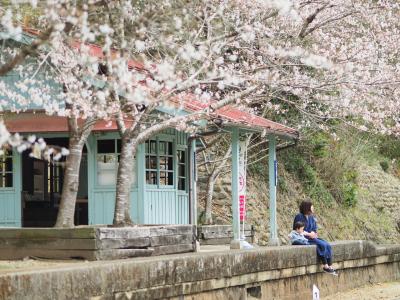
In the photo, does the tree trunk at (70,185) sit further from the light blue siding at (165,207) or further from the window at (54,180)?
the window at (54,180)

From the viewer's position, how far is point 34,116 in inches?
699

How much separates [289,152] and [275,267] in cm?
1256

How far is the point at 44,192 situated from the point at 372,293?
7.42 meters

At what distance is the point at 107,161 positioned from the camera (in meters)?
17.9

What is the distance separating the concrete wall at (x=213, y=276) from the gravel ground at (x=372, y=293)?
171 mm

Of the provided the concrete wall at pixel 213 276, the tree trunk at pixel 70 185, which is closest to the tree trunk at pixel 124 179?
the tree trunk at pixel 70 185

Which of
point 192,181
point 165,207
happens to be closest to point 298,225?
point 192,181

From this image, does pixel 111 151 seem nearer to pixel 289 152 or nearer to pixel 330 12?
pixel 330 12

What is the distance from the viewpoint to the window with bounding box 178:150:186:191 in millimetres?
19281

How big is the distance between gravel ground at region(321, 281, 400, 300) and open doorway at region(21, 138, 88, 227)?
562 cm

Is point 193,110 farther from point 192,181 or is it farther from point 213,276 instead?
point 213,276

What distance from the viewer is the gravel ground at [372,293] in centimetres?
1720

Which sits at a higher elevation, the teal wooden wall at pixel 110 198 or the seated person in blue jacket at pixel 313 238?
the teal wooden wall at pixel 110 198

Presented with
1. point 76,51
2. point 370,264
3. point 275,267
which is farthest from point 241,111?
point 76,51
